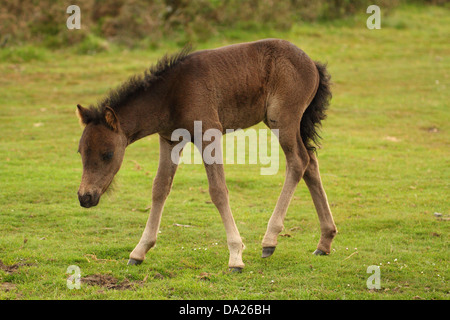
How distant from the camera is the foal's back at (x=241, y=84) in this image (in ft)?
20.1

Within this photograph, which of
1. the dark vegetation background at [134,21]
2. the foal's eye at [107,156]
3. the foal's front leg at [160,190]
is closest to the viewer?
the foal's eye at [107,156]

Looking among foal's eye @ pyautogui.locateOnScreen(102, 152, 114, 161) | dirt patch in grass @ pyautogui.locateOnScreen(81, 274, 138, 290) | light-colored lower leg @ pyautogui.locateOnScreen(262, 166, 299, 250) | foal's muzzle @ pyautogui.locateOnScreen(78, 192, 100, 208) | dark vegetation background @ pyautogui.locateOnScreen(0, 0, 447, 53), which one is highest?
dark vegetation background @ pyautogui.locateOnScreen(0, 0, 447, 53)

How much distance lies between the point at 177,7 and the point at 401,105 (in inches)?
402

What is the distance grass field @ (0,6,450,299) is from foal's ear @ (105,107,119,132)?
115 cm

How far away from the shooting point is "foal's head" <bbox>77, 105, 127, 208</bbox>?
5715 millimetres

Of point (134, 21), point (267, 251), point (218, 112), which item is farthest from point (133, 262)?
point (134, 21)

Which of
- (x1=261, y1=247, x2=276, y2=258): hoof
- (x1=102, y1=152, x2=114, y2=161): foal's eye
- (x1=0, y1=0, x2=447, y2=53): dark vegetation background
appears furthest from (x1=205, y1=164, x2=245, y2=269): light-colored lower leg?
(x1=0, y1=0, x2=447, y2=53): dark vegetation background

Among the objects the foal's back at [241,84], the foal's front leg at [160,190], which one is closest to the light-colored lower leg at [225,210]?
the foal's back at [241,84]

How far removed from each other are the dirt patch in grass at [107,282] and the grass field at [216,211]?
16 mm

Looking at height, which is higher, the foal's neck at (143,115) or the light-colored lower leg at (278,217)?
the foal's neck at (143,115)

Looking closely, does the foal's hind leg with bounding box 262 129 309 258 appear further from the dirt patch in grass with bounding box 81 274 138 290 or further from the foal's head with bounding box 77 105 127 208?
the foal's head with bounding box 77 105 127 208

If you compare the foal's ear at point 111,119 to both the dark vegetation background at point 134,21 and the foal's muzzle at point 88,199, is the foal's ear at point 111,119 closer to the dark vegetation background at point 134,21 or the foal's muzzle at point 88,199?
the foal's muzzle at point 88,199

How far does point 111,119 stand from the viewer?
577cm
